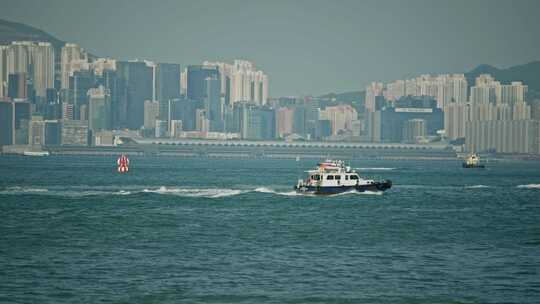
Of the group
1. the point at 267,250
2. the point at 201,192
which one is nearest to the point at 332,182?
the point at 201,192

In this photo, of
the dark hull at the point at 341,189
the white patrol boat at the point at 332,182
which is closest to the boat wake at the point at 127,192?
the dark hull at the point at 341,189

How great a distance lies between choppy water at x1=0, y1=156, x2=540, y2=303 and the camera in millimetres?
31984

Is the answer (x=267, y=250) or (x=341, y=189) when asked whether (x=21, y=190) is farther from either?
(x=267, y=250)

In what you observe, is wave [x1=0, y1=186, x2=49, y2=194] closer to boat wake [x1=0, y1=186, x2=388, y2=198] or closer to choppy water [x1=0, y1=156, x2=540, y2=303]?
boat wake [x1=0, y1=186, x2=388, y2=198]

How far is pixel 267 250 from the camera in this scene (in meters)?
41.4

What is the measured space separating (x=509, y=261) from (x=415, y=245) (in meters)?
5.48

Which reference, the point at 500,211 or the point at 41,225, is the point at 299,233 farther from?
the point at 500,211

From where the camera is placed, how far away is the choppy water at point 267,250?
32.0m

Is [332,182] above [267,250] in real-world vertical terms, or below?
above

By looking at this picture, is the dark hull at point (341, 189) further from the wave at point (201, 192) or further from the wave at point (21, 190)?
the wave at point (21, 190)

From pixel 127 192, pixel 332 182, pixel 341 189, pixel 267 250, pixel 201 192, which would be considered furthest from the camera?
pixel 201 192

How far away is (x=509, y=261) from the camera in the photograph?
1512 inches

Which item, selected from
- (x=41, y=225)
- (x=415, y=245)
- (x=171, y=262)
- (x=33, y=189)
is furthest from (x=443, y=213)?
(x=33, y=189)

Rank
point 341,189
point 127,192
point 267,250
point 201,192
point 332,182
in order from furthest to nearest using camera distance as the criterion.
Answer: point 201,192 < point 127,192 < point 341,189 < point 332,182 < point 267,250
